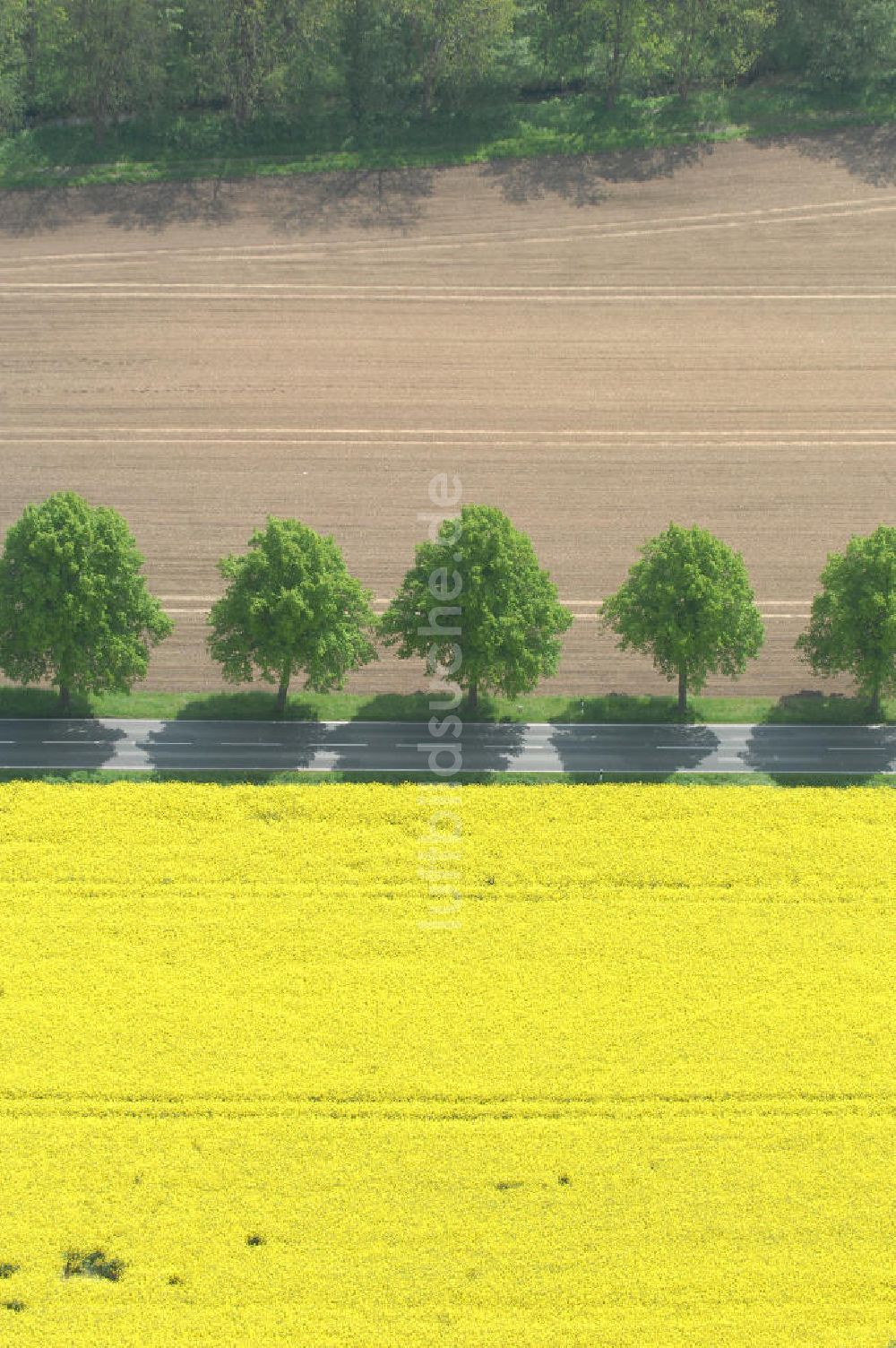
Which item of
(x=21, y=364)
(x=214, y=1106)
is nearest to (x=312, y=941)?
(x=214, y=1106)

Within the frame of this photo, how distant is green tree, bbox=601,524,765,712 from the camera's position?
9469 cm

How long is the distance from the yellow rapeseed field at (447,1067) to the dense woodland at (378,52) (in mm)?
69484

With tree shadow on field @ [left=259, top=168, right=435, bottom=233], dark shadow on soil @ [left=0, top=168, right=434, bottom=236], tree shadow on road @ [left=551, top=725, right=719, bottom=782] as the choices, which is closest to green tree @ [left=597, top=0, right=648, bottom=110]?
tree shadow on field @ [left=259, top=168, right=435, bottom=233]

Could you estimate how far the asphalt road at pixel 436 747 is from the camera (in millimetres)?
92188

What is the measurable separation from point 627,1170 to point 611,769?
90.8ft

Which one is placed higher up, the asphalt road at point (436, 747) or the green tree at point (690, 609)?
the green tree at point (690, 609)

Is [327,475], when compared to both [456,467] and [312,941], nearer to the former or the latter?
[456,467]

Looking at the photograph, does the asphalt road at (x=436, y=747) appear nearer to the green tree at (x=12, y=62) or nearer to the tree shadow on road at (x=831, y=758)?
the tree shadow on road at (x=831, y=758)

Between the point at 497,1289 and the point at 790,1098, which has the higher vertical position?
the point at 790,1098

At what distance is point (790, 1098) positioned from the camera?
7244 centimetres

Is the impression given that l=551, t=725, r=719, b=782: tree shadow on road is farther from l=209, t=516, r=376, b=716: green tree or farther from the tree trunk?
the tree trunk

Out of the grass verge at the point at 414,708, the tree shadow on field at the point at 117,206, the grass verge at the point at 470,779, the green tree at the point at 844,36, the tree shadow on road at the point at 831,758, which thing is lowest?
the grass verge at the point at 470,779

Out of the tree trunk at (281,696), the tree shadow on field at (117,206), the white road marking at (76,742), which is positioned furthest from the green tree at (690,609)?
the tree shadow on field at (117,206)

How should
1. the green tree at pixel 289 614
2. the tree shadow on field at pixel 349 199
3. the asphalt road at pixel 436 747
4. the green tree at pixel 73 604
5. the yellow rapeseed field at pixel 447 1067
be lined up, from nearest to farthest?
the yellow rapeseed field at pixel 447 1067, the asphalt road at pixel 436 747, the green tree at pixel 73 604, the green tree at pixel 289 614, the tree shadow on field at pixel 349 199
